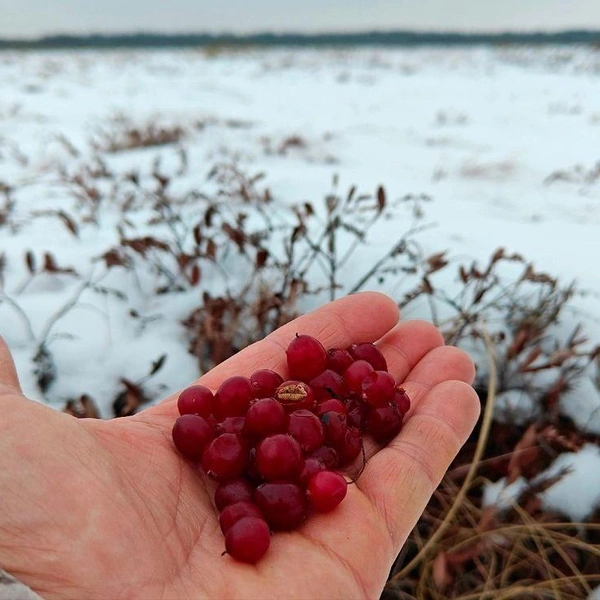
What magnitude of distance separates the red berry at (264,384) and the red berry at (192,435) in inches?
9.1

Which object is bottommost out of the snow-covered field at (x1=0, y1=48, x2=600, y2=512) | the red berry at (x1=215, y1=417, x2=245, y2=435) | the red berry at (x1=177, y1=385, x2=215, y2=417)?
the snow-covered field at (x1=0, y1=48, x2=600, y2=512)

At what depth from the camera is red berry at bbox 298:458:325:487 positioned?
5.76 feet

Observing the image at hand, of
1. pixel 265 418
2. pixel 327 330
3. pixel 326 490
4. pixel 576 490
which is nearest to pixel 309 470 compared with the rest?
pixel 326 490

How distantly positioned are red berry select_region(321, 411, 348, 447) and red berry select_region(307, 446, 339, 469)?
0.03 metres

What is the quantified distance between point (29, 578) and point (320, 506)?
30.4 inches

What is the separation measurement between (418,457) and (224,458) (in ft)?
2.10

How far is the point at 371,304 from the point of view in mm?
2592

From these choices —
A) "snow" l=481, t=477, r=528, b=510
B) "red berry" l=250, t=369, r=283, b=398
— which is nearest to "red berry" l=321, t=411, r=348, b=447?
"red berry" l=250, t=369, r=283, b=398

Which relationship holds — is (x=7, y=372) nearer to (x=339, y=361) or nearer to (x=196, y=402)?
(x=196, y=402)

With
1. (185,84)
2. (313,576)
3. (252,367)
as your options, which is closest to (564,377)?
(252,367)

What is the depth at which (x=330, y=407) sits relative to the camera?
78.6 inches

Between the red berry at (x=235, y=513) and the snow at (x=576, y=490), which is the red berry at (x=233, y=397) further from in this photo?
the snow at (x=576, y=490)

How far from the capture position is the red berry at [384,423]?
2043 mm

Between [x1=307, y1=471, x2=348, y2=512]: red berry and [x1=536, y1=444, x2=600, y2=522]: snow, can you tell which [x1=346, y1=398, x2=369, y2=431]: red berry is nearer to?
[x1=307, y1=471, x2=348, y2=512]: red berry
